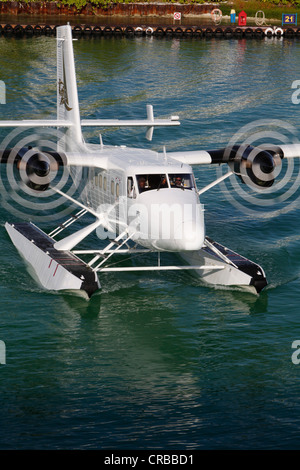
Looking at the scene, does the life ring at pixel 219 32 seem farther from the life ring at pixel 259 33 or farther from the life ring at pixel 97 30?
the life ring at pixel 97 30

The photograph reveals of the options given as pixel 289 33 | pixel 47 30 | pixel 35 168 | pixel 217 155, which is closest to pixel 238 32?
pixel 289 33

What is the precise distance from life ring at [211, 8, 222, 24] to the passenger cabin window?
74.5m

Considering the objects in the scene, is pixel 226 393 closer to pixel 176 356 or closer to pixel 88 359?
pixel 176 356

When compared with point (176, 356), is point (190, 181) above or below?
above

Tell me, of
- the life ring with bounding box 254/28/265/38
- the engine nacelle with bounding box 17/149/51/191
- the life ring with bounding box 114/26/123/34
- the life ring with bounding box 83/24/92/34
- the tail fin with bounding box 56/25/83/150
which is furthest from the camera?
the life ring with bounding box 254/28/265/38

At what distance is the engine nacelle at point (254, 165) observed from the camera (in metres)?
21.1

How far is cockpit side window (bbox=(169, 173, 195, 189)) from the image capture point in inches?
725

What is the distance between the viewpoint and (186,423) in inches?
545

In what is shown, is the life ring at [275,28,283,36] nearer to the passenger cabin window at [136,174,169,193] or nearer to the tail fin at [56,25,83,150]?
the tail fin at [56,25,83,150]

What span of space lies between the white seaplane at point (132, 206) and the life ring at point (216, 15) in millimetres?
68800

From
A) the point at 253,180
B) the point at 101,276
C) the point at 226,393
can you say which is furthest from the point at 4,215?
the point at 226,393

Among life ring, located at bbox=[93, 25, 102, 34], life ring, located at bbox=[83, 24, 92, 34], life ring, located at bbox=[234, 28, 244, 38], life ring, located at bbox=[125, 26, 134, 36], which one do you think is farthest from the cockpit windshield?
life ring, located at bbox=[234, 28, 244, 38]
